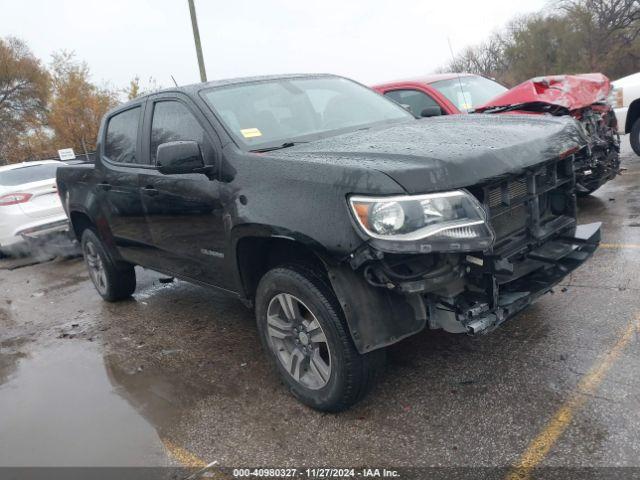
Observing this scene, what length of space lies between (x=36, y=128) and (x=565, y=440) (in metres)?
36.9

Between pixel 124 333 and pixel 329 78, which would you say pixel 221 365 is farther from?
pixel 329 78

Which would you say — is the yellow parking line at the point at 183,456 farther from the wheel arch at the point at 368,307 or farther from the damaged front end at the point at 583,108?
the damaged front end at the point at 583,108

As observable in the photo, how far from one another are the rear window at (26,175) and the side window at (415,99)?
533cm

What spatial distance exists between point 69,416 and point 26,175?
6.39 meters

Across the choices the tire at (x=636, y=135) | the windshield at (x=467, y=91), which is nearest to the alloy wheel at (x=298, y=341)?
the windshield at (x=467, y=91)

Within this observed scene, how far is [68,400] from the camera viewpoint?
12.0 feet

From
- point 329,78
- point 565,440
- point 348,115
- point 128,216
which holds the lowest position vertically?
point 565,440

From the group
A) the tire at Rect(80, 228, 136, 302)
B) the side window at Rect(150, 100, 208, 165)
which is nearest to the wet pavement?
the tire at Rect(80, 228, 136, 302)

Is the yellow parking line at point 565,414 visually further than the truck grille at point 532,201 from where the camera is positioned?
No

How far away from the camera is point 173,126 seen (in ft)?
Answer: 12.7

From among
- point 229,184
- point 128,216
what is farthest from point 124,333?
point 229,184

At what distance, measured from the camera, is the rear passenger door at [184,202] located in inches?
135

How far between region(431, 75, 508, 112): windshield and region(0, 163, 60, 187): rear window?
595cm

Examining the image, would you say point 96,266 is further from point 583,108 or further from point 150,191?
point 583,108
